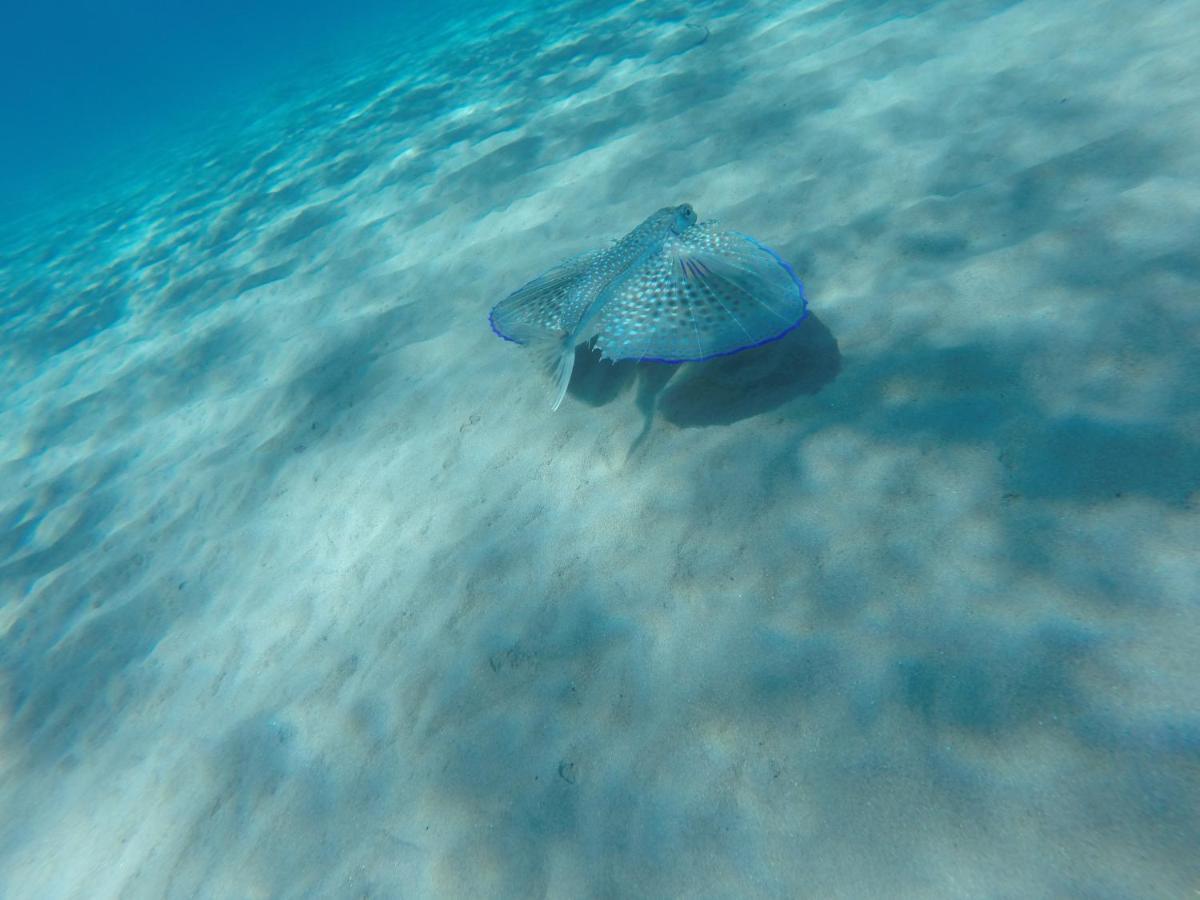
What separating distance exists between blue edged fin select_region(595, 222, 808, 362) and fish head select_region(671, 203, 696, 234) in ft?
1.09

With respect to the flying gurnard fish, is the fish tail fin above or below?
below

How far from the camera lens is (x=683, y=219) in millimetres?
4176

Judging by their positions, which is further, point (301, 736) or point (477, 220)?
point (477, 220)

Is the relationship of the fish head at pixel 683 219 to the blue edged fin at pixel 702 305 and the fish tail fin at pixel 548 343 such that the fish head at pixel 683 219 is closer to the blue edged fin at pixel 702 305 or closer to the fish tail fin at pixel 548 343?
the blue edged fin at pixel 702 305

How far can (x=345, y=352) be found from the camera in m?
6.07

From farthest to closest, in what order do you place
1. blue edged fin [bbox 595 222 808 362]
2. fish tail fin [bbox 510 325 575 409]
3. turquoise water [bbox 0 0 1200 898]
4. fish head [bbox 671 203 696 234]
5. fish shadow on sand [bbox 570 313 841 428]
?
fish head [bbox 671 203 696 234] < fish tail fin [bbox 510 325 575 409] < fish shadow on sand [bbox 570 313 841 428] < blue edged fin [bbox 595 222 808 362] < turquoise water [bbox 0 0 1200 898]

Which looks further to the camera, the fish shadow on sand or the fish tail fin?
the fish tail fin

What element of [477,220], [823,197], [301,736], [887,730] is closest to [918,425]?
[887,730]

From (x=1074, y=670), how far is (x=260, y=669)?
4.34m

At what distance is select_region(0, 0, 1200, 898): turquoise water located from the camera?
2109 millimetres

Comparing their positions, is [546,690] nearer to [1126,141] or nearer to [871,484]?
[871,484]

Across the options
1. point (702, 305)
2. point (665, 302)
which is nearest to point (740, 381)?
point (702, 305)

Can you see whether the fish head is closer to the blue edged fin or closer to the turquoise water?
the blue edged fin

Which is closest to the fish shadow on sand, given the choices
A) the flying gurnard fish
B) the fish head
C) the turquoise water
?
the turquoise water
